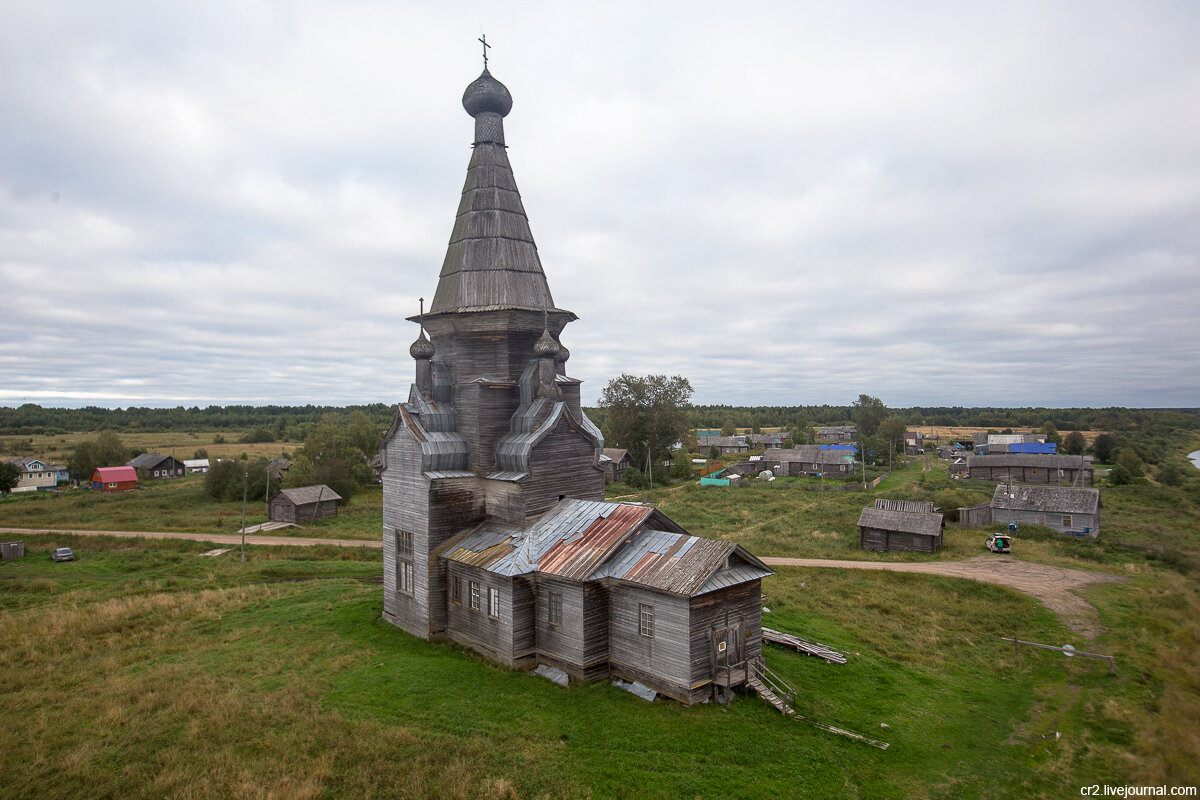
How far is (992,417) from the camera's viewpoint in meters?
156

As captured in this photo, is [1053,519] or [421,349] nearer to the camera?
[421,349]

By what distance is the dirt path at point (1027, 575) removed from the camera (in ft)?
75.1

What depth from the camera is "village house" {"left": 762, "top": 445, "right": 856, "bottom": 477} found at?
66.8 meters

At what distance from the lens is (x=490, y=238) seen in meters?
20.8

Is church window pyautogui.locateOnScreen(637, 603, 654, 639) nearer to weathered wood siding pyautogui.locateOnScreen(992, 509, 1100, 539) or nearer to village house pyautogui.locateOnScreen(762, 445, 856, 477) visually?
weathered wood siding pyautogui.locateOnScreen(992, 509, 1100, 539)

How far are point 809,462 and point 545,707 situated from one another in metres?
61.1

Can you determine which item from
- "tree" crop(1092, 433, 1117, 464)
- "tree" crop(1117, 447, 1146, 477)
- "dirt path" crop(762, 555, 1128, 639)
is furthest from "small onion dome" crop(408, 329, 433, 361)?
"tree" crop(1092, 433, 1117, 464)

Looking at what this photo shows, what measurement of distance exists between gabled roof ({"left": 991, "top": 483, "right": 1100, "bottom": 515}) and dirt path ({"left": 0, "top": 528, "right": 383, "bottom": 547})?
146 ft

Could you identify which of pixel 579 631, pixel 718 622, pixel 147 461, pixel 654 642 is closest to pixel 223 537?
pixel 579 631

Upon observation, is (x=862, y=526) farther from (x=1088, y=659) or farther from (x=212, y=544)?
(x=212, y=544)

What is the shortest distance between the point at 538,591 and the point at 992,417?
17901 cm

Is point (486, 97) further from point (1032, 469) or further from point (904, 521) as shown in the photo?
point (1032, 469)

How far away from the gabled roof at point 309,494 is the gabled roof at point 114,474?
31.8 metres

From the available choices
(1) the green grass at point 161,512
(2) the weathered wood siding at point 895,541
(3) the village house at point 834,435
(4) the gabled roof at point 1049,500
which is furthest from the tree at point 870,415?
(1) the green grass at point 161,512
